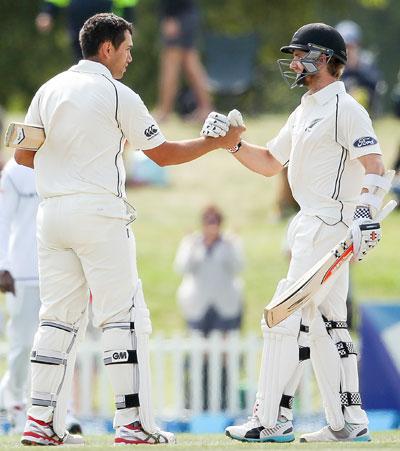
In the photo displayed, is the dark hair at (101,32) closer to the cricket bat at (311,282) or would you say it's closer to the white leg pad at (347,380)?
the cricket bat at (311,282)

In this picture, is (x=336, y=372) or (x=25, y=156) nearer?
(x=25, y=156)

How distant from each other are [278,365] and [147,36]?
68.8 ft

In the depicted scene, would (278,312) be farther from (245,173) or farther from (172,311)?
(245,173)

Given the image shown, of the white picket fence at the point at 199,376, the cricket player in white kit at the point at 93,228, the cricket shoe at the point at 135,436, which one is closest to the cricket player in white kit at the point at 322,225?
the cricket shoe at the point at 135,436

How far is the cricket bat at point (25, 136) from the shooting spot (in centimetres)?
723

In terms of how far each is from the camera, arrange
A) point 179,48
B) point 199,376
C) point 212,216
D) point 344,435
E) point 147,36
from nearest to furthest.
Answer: point 344,435 < point 199,376 < point 212,216 < point 179,48 < point 147,36

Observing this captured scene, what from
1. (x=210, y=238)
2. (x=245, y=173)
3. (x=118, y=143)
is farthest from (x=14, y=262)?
(x=245, y=173)

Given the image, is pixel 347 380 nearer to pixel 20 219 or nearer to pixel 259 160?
pixel 259 160

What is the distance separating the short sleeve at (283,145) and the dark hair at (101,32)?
38.8 inches

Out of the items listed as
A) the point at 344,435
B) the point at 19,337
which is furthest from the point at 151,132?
the point at 19,337

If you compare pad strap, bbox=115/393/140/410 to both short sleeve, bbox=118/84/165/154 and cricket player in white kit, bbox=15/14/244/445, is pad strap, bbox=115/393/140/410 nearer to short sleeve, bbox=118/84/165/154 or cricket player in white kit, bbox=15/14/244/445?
cricket player in white kit, bbox=15/14/244/445

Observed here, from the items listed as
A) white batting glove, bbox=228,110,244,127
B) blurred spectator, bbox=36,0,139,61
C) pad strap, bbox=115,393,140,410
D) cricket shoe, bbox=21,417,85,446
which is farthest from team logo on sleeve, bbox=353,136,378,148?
blurred spectator, bbox=36,0,139,61

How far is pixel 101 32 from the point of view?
742 centimetres

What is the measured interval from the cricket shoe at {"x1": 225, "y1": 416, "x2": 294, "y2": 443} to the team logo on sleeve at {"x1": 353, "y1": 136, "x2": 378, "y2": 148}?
4.54 feet
